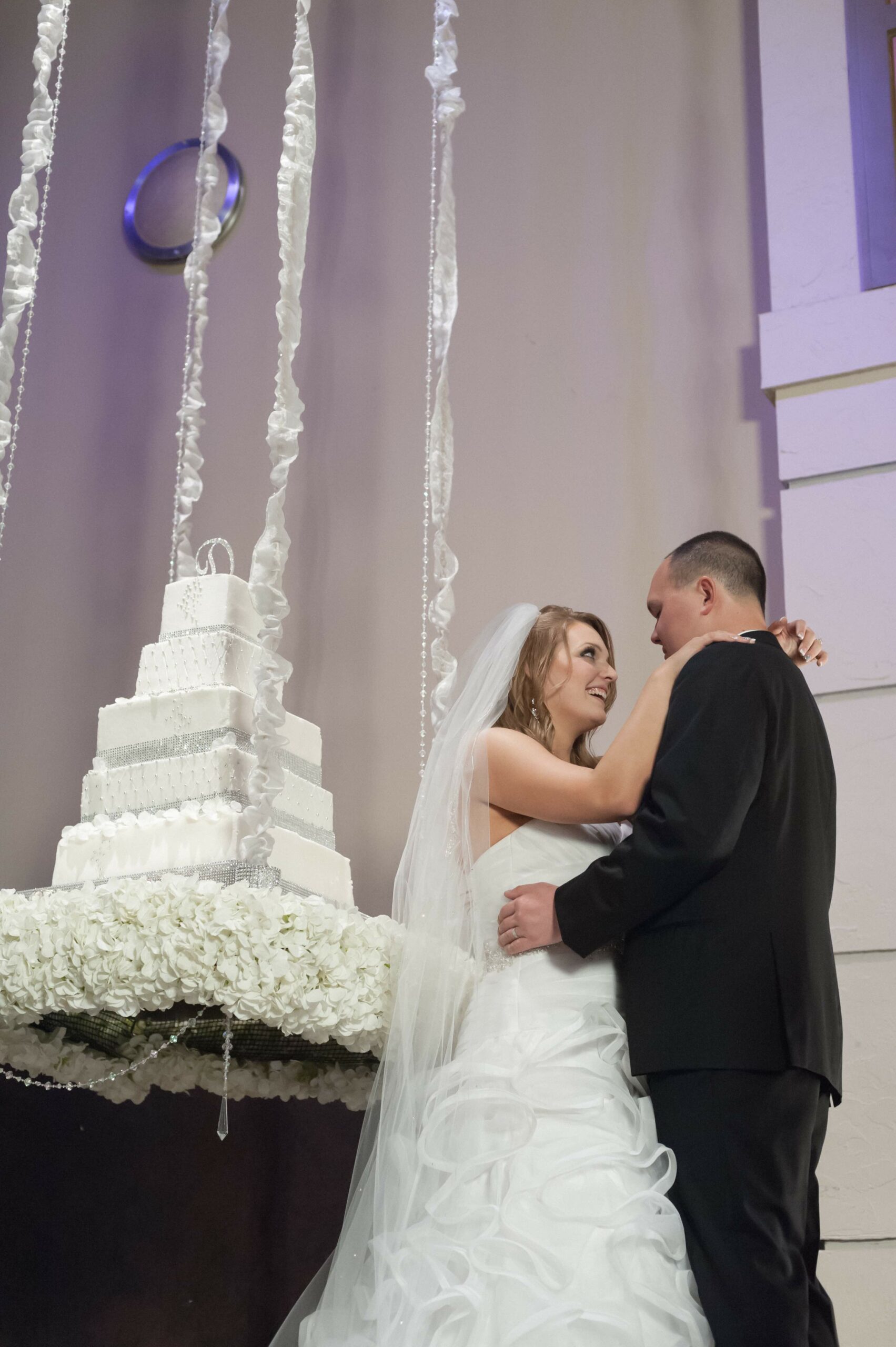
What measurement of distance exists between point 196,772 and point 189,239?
249 cm

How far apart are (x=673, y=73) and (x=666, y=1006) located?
9.80 feet

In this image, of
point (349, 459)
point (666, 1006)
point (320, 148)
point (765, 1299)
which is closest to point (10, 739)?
point (349, 459)

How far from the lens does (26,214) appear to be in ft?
8.69

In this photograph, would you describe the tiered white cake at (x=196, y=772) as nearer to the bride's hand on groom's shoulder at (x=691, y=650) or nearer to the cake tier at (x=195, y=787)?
the cake tier at (x=195, y=787)

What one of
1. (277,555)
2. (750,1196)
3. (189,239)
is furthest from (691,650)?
(189,239)

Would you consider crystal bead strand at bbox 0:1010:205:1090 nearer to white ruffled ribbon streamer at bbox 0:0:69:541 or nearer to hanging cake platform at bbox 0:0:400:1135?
hanging cake platform at bbox 0:0:400:1135

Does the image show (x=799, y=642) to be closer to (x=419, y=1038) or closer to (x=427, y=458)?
(x=419, y=1038)

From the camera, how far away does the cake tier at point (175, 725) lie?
2.60m

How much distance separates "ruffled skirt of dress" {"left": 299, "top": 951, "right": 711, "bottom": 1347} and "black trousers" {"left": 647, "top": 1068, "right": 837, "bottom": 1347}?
3 centimetres

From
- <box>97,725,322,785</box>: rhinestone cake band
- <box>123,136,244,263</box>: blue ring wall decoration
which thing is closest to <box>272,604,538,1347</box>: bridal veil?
<box>97,725,322,785</box>: rhinestone cake band

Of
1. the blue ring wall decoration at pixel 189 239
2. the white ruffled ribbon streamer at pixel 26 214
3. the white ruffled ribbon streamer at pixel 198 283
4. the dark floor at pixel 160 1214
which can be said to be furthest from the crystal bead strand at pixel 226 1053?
the blue ring wall decoration at pixel 189 239

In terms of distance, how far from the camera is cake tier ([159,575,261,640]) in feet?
8.98

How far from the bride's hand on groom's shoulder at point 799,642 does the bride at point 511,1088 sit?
0.99ft

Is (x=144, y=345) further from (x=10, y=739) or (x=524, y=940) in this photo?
(x=524, y=940)
